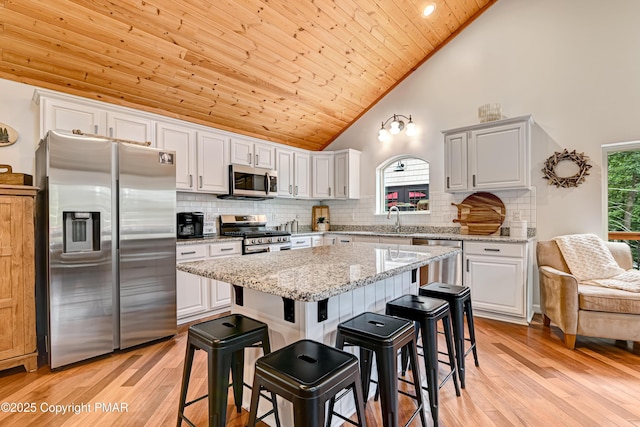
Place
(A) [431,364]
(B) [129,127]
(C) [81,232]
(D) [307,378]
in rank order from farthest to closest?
(B) [129,127] < (C) [81,232] < (A) [431,364] < (D) [307,378]

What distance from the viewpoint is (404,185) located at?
189 inches

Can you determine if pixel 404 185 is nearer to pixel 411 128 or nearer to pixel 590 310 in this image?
pixel 411 128

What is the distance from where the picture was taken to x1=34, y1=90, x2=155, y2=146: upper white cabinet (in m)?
2.74

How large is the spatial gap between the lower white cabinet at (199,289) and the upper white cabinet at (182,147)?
30.7 inches

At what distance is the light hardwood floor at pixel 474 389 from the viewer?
5.86ft

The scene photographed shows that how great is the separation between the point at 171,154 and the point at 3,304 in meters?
1.65

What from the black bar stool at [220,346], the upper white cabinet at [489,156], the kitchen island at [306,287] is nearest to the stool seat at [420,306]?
the kitchen island at [306,287]

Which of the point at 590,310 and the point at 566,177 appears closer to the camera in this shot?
the point at 590,310

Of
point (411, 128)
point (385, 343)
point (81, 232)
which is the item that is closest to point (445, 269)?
point (411, 128)

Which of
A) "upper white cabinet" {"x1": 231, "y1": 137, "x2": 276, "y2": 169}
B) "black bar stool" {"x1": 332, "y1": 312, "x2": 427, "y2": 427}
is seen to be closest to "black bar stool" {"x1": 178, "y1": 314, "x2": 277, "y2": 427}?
"black bar stool" {"x1": 332, "y1": 312, "x2": 427, "y2": 427}

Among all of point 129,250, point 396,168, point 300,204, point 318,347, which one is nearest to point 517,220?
point 396,168

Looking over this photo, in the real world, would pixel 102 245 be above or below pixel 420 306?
above

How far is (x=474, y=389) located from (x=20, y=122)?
428 centimetres

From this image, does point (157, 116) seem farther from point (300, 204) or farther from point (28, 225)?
point (300, 204)
